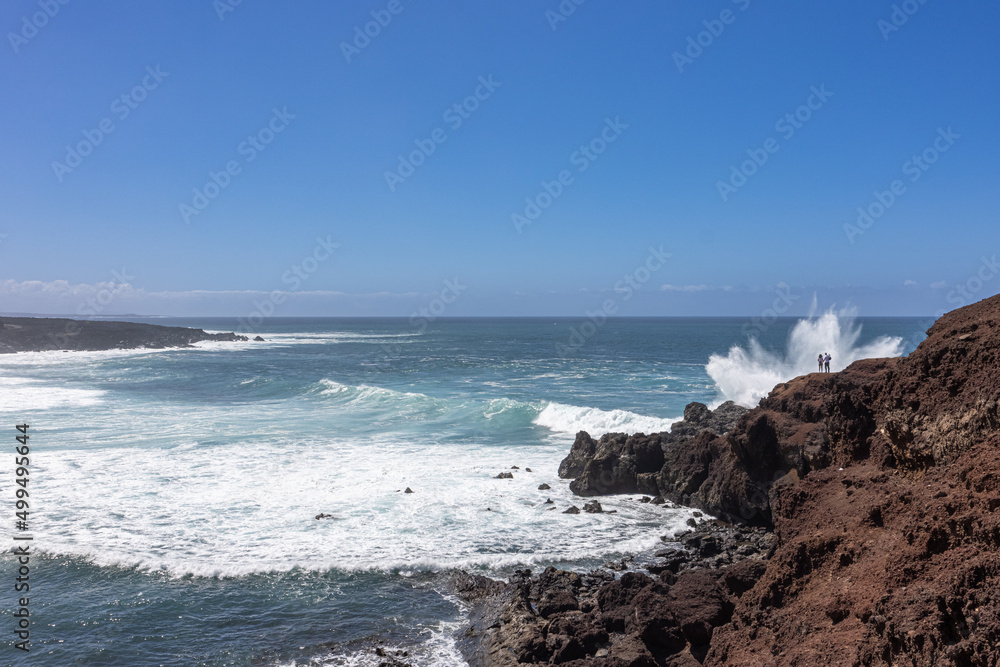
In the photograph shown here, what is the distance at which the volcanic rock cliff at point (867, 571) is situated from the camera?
18.5ft

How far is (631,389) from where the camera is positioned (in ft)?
136

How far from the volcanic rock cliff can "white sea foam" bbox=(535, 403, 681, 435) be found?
14.3 meters

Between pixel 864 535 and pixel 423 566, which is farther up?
pixel 864 535

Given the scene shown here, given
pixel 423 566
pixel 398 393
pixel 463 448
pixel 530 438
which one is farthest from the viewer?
pixel 398 393

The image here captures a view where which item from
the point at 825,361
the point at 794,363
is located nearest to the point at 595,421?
the point at 825,361

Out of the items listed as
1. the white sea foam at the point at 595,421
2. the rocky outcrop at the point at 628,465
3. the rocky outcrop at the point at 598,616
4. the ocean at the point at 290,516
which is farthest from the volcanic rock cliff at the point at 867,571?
the white sea foam at the point at 595,421

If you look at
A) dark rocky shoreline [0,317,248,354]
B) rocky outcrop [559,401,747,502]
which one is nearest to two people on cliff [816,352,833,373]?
rocky outcrop [559,401,747,502]

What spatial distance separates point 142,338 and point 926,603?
352 feet

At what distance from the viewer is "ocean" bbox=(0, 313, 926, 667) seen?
10.9 meters

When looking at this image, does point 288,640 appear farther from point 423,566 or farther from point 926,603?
point 926,603

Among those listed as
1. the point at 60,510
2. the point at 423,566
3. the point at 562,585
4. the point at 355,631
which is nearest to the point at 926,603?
the point at 562,585

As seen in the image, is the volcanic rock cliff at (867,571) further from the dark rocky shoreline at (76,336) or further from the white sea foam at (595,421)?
the dark rocky shoreline at (76,336)

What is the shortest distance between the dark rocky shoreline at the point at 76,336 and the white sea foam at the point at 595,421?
3104 inches

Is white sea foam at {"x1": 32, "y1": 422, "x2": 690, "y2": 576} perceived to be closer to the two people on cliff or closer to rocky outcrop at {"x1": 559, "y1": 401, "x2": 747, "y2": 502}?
rocky outcrop at {"x1": 559, "y1": 401, "x2": 747, "y2": 502}
